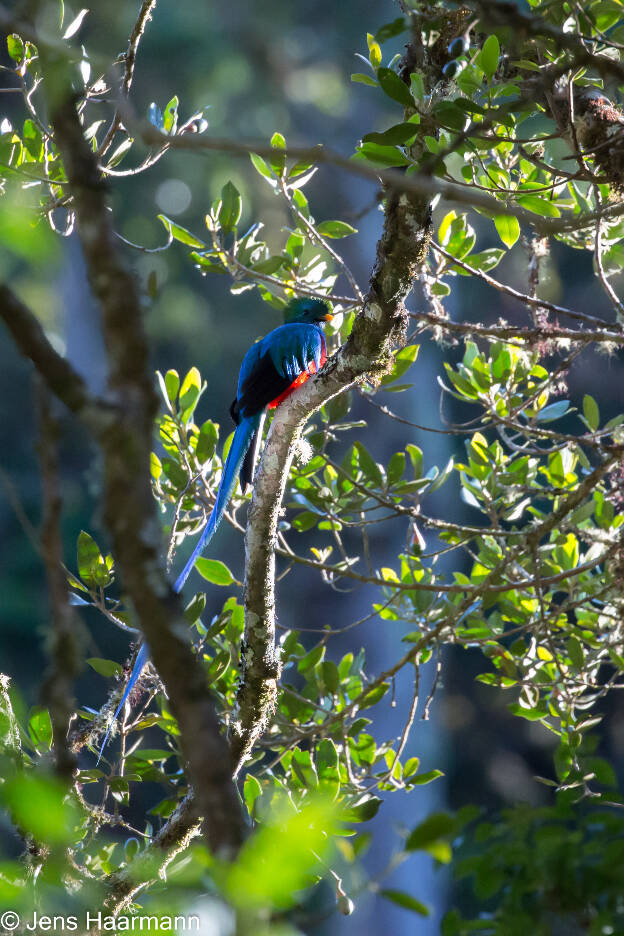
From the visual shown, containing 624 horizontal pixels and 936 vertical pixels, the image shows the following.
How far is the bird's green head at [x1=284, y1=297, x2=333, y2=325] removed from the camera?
102 inches

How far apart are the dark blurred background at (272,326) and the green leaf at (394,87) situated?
553 centimetres

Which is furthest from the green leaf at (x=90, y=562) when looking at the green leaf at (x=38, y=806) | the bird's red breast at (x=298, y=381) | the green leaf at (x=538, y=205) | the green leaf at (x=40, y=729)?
the green leaf at (x=38, y=806)

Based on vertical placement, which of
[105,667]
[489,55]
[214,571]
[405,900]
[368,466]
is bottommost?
[405,900]

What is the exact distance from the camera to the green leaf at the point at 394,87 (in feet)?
4.36

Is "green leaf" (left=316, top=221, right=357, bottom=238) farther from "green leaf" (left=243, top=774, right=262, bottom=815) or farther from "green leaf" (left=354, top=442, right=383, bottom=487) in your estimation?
"green leaf" (left=243, top=774, right=262, bottom=815)

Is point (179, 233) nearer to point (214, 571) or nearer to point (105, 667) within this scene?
point (214, 571)

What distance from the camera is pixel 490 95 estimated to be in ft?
4.75

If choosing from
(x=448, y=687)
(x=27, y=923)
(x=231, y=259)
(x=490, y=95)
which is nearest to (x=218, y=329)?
(x=448, y=687)

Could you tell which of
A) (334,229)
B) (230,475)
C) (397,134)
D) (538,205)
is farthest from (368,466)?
(397,134)

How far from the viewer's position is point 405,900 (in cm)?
51

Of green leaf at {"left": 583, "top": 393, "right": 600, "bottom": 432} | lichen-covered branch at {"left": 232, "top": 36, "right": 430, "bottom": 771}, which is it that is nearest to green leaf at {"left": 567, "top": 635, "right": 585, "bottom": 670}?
green leaf at {"left": 583, "top": 393, "right": 600, "bottom": 432}

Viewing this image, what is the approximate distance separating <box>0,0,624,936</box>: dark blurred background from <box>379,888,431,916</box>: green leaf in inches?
259

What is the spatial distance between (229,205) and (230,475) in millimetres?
653

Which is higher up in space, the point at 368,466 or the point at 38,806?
the point at 368,466
